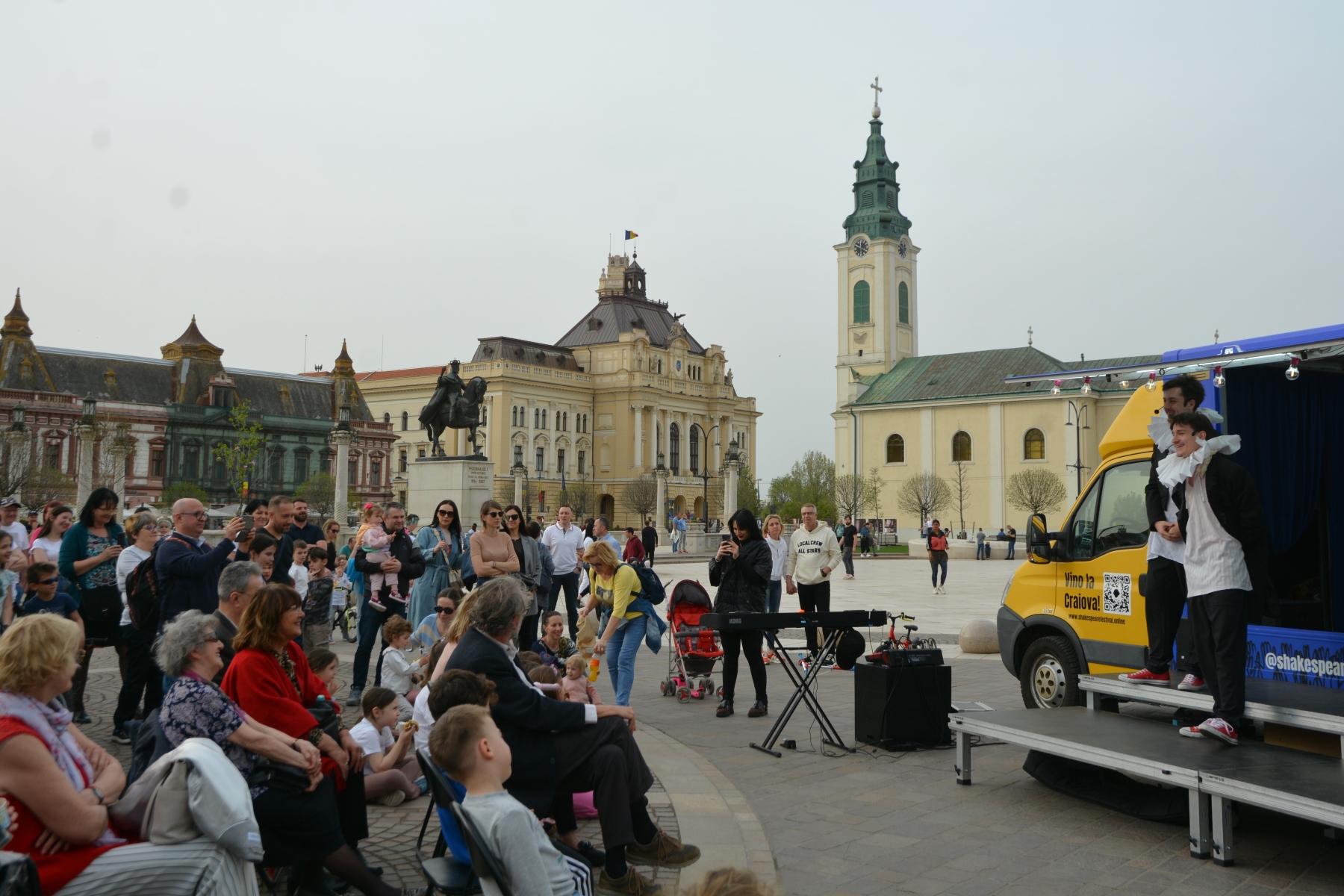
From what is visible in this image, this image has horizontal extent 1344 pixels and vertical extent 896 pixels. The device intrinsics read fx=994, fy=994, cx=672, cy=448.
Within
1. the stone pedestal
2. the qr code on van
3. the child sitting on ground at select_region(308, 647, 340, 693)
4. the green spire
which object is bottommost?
the child sitting on ground at select_region(308, 647, 340, 693)

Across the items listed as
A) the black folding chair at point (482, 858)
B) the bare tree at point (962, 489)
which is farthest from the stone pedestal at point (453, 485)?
the bare tree at point (962, 489)

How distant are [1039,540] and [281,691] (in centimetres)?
623

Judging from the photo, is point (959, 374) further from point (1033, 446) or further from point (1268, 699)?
point (1268, 699)

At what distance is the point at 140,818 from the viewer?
12.6 feet

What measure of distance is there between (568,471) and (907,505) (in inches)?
1418

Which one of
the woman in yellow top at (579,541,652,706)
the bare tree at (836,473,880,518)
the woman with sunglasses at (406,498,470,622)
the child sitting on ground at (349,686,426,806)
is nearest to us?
the child sitting on ground at (349,686,426,806)

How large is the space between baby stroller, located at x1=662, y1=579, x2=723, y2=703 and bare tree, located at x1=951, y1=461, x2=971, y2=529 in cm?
6295

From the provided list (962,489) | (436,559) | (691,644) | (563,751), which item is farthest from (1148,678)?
(962,489)

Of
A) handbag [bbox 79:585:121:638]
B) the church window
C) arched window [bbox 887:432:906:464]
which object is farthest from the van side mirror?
the church window

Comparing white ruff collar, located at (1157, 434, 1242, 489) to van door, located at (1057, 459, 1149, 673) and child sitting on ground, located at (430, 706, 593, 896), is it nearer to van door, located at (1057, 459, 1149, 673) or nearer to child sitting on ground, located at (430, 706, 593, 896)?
van door, located at (1057, 459, 1149, 673)

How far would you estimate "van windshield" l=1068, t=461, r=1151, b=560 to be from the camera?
317 inches

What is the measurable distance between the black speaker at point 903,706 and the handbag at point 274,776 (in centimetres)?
494

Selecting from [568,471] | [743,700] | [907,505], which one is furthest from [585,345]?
[743,700]

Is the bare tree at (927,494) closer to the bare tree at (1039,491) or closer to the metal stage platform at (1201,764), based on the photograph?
the bare tree at (1039,491)
